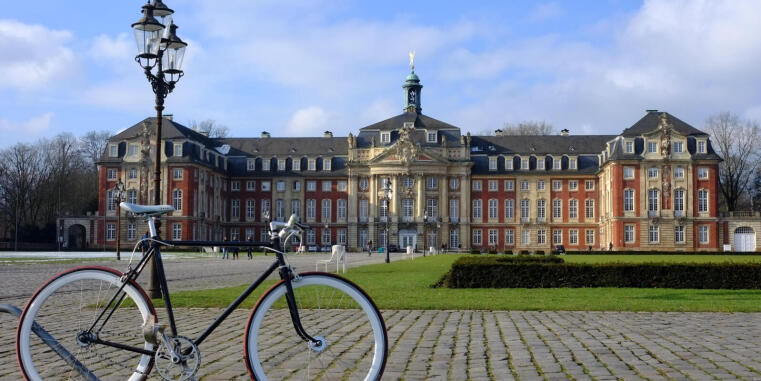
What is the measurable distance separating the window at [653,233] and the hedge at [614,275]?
5032 centimetres

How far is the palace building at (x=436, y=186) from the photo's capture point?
221 ft

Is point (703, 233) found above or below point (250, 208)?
below

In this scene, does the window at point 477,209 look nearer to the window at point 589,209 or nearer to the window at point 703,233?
the window at point 589,209

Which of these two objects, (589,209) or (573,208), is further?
(573,208)

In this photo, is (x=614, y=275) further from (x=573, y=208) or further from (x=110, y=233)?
(x=110, y=233)

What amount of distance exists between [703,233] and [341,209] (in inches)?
1368

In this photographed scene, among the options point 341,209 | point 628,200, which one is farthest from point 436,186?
point 628,200

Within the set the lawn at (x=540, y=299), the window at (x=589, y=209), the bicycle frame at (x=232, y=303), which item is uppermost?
the window at (x=589, y=209)

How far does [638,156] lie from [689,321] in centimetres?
6005

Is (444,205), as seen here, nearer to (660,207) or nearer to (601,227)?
(601,227)

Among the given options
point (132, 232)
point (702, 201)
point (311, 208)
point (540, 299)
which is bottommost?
point (540, 299)

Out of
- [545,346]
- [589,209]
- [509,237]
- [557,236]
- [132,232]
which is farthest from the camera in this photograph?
[509,237]

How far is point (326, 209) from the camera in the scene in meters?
79.5

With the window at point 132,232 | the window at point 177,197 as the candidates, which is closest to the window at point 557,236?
the window at point 177,197
